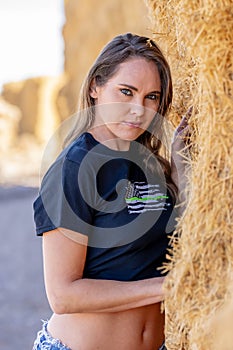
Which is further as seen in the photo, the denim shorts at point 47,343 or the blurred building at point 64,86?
the blurred building at point 64,86

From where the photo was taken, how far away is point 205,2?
47.2 inches

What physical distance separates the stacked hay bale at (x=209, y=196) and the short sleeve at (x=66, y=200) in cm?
29

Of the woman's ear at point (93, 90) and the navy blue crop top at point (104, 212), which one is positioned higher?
the woman's ear at point (93, 90)

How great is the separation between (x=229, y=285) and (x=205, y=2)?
492 millimetres

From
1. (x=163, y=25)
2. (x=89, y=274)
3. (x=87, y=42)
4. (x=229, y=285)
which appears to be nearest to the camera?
(x=229, y=285)

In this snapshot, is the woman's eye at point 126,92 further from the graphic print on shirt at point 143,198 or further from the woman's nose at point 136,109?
the graphic print on shirt at point 143,198

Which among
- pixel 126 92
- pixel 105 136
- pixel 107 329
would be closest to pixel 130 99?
pixel 126 92

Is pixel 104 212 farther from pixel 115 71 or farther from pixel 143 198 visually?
pixel 115 71

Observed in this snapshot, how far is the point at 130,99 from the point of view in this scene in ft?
5.19

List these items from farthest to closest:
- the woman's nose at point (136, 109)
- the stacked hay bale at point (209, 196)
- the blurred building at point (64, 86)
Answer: the blurred building at point (64, 86) → the woman's nose at point (136, 109) → the stacked hay bale at point (209, 196)

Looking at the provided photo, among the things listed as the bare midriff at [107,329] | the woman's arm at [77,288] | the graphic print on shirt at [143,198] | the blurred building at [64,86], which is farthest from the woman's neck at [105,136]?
the blurred building at [64,86]

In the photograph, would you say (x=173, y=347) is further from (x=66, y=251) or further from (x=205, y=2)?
(x=205, y=2)

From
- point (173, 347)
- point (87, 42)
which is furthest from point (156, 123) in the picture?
point (87, 42)

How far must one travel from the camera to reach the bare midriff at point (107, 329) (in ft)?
5.20
